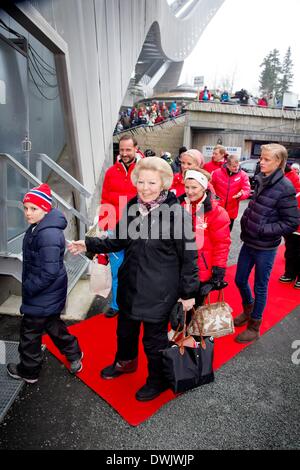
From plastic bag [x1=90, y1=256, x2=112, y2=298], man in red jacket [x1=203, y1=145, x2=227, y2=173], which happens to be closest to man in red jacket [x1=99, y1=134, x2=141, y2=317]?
plastic bag [x1=90, y1=256, x2=112, y2=298]

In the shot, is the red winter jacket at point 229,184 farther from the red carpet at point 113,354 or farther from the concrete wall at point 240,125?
the concrete wall at point 240,125

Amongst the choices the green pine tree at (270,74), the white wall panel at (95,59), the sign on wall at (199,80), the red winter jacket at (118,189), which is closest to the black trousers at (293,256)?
the red winter jacket at (118,189)

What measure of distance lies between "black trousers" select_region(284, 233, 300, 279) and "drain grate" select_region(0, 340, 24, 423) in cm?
418

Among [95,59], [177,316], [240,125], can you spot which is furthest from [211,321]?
[240,125]

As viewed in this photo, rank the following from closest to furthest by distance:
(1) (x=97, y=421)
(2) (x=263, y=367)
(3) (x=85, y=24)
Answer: (1) (x=97, y=421) < (2) (x=263, y=367) < (3) (x=85, y=24)

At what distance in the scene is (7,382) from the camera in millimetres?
2768

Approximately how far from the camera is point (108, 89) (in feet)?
23.7

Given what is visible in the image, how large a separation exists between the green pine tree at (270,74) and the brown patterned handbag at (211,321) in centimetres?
7222

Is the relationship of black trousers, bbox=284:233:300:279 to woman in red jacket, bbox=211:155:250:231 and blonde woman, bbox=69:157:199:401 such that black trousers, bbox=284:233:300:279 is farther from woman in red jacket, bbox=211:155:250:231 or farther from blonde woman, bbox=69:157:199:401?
blonde woman, bbox=69:157:199:401

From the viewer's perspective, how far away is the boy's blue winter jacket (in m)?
2.44

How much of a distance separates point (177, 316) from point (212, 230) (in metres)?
0.87
